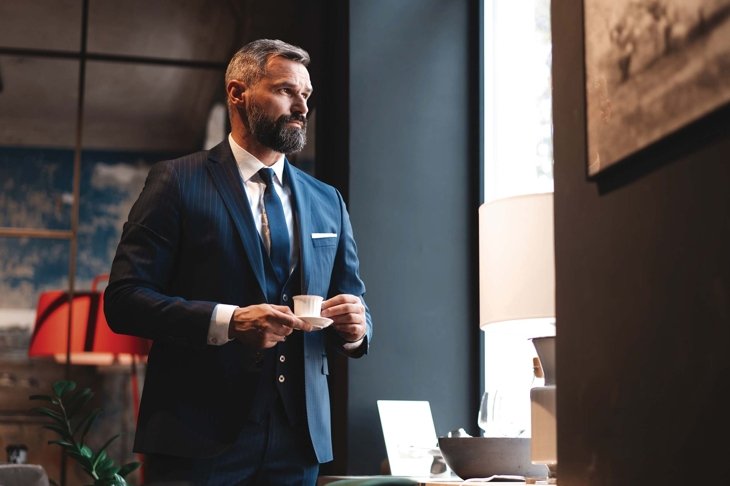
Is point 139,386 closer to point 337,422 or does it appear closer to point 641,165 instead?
point 337,422

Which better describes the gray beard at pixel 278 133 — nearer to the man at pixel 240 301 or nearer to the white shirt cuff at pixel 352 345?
the man at pixel 240 301

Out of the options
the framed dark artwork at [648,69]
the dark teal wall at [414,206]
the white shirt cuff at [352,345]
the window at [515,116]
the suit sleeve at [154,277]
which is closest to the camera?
the framed dark artwork at [648,69]

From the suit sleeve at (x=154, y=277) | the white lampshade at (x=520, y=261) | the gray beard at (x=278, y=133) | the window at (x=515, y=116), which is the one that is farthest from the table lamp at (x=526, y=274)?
the window at (x=515, y=116)

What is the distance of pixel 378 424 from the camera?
4191mm

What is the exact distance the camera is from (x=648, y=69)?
4.87 ft

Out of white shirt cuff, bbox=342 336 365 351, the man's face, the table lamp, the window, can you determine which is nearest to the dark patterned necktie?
the man's face

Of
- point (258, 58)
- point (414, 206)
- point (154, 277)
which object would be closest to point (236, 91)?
point (258, 58)

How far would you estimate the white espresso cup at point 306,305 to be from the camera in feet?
7.61

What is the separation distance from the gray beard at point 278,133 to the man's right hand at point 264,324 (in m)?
0.49

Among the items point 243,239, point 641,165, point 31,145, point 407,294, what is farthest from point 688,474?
point 31,145

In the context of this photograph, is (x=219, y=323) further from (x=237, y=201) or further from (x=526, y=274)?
(x=526, y=274)

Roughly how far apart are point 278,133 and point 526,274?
728mm

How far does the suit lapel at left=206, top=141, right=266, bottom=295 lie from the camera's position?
8.06 feet

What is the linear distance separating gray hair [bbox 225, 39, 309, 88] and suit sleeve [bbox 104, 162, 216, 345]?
0.35 metres
